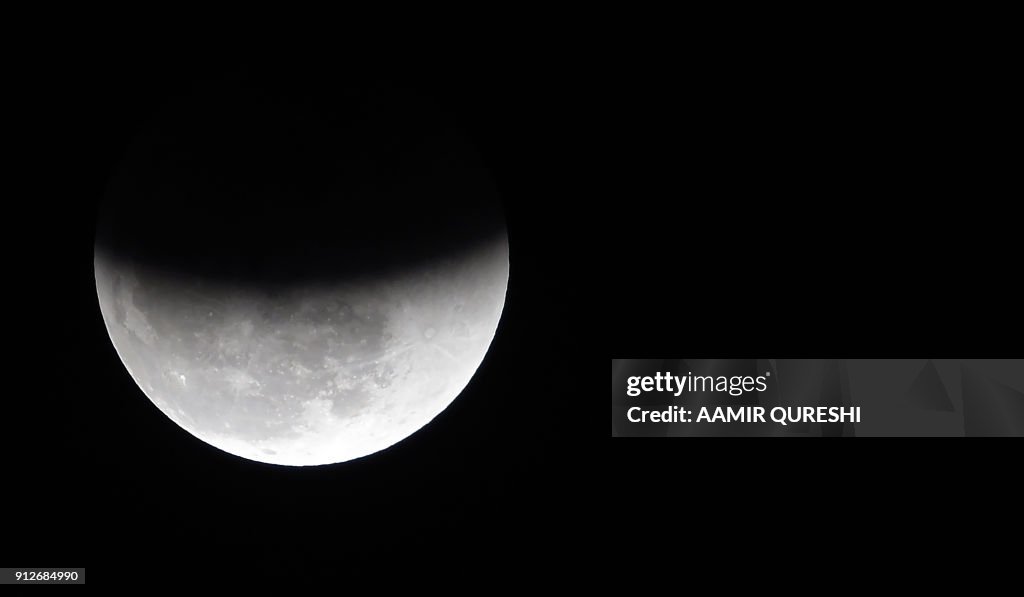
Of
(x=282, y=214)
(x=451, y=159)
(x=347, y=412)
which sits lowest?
(x=347, y=412)

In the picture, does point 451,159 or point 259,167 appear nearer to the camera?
point 259,167

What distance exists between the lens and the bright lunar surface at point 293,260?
12.7ft

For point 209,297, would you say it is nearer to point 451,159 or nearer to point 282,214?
point 282,214

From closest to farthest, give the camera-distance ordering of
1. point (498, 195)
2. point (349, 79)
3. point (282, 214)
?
point (282, 214)
point (349, 79)
point (498, 195)

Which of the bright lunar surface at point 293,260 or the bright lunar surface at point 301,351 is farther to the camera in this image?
the bright lunar surface at point 301,351

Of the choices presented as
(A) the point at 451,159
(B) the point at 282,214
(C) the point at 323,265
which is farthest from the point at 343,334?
(A) the point at 451,159

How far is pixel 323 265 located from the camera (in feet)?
12.8

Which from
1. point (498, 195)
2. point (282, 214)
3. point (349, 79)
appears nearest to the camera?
point (282, 214)

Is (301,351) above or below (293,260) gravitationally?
below

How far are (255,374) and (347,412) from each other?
1.53ft

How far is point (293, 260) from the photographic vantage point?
3881 millimetres

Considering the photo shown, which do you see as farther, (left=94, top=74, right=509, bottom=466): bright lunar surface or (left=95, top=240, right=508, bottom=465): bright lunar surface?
(left=95, top=240, right=508, bottom=465): bright lunar surface

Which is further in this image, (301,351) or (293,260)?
(301,351)

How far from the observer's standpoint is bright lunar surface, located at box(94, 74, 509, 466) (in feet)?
12.7
